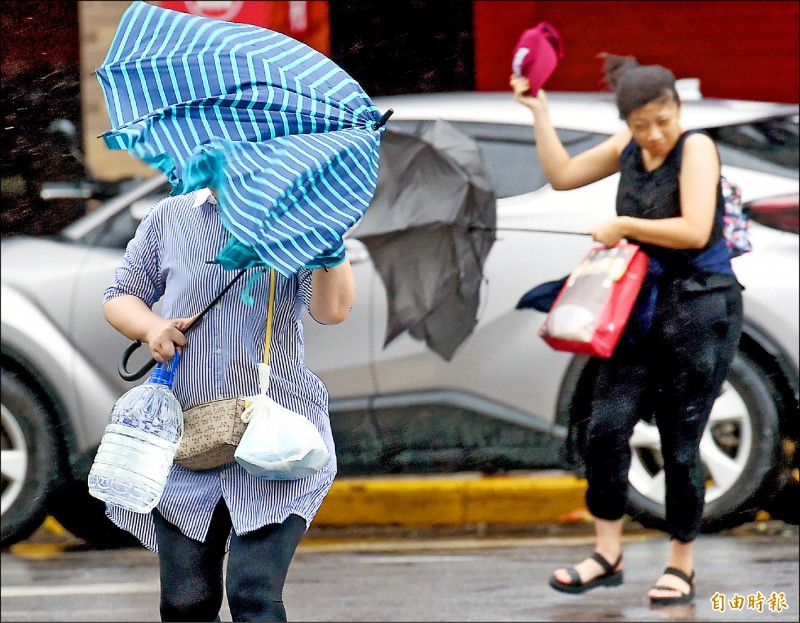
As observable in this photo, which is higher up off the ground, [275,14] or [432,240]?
[275,14]

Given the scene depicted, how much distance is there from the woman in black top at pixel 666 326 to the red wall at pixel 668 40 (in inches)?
177

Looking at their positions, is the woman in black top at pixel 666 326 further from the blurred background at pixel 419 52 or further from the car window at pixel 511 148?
the blurred background at pixel 419 52

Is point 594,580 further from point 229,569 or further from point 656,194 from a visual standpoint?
point 229,569

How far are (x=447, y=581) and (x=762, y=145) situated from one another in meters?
2.14

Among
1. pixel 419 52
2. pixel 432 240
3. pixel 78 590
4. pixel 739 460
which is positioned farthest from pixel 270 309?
pixel 419 52

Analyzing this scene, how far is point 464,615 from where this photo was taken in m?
4.93

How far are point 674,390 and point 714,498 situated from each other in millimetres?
1287

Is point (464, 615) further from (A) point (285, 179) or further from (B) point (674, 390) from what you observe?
(A) point (285, 179)

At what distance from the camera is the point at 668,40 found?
932 centimetres

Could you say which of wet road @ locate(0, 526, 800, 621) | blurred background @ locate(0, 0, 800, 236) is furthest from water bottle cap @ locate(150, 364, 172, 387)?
blurred background @ locate(0, 0, 800, 236)

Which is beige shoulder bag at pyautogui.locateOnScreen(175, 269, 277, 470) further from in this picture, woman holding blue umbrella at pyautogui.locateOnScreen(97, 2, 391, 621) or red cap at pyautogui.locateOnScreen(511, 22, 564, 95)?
red cap at pyautogui.locateOnScreen(511, 22, 564, 95)

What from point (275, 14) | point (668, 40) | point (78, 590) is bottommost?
point (78, 590)

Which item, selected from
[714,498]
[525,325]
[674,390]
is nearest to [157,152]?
[674,390]

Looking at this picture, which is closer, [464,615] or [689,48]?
[464,615]
